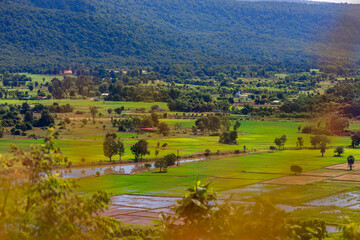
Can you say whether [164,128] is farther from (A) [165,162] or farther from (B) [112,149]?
(A) [165,162]

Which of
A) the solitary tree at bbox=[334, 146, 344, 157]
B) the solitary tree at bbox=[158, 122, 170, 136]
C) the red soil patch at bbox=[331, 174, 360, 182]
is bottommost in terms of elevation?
the red soil patch at bbox=[331, 174, 360, 182]

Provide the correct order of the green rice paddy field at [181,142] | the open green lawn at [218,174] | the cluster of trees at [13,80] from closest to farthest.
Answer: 1. the open green lawn at [218,174]
2. the green rice paddy field at [181,142]
3. the cluster of trees at [13,80]

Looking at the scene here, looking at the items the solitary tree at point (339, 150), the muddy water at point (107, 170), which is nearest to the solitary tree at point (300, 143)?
the solitary tree at point (339, 150)

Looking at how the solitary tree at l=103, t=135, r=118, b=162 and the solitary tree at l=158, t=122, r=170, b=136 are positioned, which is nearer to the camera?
the solitary tree at l=103, t=135, r=118, b=162

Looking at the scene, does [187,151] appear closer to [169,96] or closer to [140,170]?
[140,170]

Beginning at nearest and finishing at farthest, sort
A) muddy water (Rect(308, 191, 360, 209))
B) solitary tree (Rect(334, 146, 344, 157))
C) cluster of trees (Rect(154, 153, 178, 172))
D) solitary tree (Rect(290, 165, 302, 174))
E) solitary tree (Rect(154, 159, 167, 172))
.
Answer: muddy water (Rect(308, 191, 360, 209)) < solitary tree (Rect(290, 165, 302, 174)) < solitary tree (Rect(154, 159, 167, 172)) < cluster of trees (Rect(154, 153, 178, 172)) < solitary tree (Rect(334, 146, 344, 157))

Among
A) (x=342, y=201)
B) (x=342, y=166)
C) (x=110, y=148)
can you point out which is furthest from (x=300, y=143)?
(x=342, y=201)

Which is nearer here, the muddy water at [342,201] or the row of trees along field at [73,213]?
the row of trees along field at [73,213]

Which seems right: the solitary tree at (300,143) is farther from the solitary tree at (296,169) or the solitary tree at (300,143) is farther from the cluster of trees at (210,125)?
the cluster of trees at (210,125)

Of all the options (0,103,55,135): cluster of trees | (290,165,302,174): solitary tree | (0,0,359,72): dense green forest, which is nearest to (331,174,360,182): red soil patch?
(290,165,302,174): solitary tree

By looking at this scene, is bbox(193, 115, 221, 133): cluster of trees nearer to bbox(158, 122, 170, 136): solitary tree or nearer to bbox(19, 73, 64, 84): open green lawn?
bbox(158, 122, 170, 136): solitary tree

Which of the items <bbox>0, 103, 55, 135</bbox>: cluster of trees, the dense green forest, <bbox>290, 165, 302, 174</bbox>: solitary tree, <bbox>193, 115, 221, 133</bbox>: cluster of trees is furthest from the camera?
the dense green forest

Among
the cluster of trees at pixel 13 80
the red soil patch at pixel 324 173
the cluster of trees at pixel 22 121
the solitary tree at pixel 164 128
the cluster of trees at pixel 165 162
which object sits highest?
the cluster of trees at pixel 13 80
